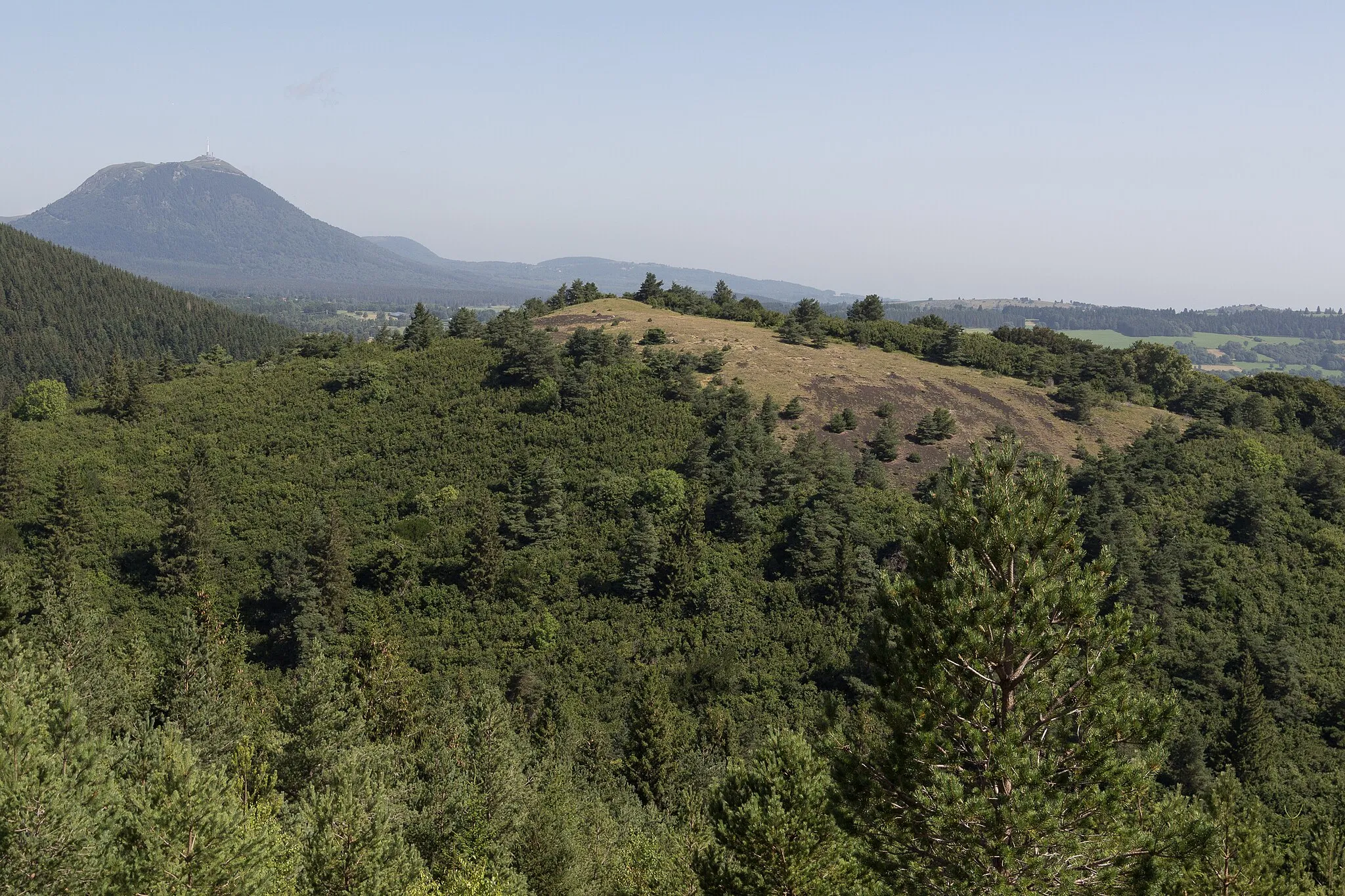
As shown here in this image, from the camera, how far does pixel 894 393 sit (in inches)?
2571

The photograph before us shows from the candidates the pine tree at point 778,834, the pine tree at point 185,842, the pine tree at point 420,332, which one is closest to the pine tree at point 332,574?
the pine tree at point 185,842

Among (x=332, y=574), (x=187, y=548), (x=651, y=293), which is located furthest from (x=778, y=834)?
(x=651, y=293)

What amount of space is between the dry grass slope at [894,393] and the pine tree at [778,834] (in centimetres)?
4032

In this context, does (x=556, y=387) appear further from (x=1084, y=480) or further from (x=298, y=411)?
(x=1084, y=480)

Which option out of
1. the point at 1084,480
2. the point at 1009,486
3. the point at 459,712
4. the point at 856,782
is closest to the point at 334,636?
the point at 459,712

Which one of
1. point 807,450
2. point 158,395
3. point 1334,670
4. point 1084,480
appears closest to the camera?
point 1334,670

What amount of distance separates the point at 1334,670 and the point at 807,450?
32677 millimetres

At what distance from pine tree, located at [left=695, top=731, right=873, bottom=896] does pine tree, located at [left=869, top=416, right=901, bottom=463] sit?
4181cm

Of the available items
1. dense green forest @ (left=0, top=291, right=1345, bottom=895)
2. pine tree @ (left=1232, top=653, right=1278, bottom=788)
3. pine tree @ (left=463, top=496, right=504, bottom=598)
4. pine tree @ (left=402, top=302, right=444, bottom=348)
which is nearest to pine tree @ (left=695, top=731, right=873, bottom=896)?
dense green forest @ (left=0, top=291, right=1345, bottom=895)

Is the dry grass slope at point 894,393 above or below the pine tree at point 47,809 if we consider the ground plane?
above

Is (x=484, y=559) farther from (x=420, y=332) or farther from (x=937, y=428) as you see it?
(x=420, y=332)

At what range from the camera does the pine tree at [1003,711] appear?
10.7 meters

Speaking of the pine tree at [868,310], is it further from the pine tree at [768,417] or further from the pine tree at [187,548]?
the pine tree at [187,548]

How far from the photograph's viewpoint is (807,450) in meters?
53.7
